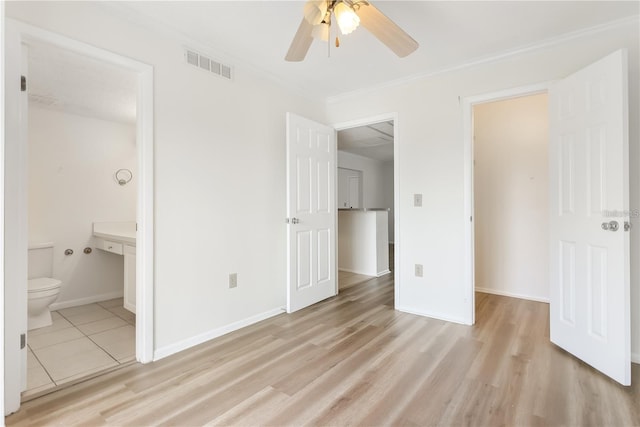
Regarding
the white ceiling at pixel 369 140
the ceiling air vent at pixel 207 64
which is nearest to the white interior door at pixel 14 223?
the ceiling air vent at pixel 207 64

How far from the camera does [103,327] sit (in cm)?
275

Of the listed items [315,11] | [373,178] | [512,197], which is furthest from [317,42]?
[373,178]

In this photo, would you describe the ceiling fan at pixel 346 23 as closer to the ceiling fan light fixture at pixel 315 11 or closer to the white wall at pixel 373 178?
the ceiling fan light fixture at pixel 315 11

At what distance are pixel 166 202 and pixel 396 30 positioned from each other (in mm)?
1852

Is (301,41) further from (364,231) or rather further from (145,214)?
(364,231)

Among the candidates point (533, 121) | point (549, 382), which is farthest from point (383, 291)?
point (533, 121)

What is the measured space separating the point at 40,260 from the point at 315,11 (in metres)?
3.58

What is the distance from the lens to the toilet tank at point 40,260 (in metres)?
3.08

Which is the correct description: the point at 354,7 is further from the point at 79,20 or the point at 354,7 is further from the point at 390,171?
the point at 390,171

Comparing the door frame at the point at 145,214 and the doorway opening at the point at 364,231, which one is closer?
the door frame at the point at 145,214

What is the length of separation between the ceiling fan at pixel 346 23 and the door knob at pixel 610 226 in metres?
1.57

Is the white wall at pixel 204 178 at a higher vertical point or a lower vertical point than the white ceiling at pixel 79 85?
lower

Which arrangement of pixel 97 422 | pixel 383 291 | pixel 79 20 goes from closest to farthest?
pixel 97 422, pixel 79 20, pixel 383 291

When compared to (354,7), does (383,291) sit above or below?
below
